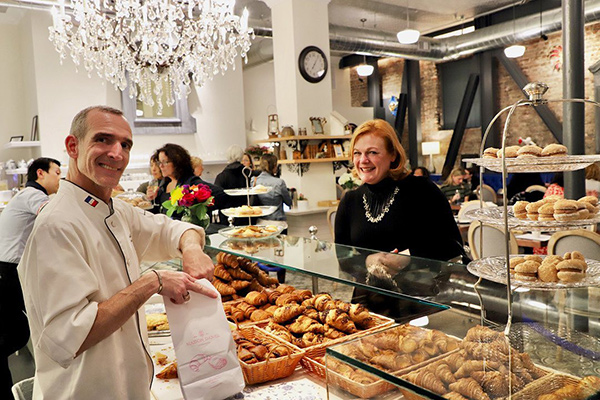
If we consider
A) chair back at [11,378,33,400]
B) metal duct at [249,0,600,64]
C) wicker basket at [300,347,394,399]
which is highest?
metal duct at [249,0,600,64]

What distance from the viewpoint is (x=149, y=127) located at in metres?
9.20

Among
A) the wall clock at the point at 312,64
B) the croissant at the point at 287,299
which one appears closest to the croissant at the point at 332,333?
the croissant at the point at 287,299

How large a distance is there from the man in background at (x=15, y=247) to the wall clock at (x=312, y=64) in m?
3.98

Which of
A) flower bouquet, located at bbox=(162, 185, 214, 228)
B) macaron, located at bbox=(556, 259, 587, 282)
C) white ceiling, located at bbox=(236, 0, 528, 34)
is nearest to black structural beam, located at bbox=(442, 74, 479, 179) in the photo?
white ceiling, located at bbox=(236, 0, 528, 34)

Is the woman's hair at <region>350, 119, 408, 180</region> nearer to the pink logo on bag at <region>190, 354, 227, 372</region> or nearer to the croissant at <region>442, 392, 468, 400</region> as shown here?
the pink logo on bag at <region>190, 354, 227, 372</region>

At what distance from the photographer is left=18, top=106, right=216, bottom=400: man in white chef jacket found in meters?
1.30

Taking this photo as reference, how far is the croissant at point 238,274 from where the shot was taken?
2.86m

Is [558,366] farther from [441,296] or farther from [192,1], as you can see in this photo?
[192,1]

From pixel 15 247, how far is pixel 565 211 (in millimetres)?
4075

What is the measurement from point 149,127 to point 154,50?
428cm

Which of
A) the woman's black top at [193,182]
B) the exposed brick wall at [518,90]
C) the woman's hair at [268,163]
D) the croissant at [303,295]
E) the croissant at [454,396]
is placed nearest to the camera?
the croissant at [454,396]

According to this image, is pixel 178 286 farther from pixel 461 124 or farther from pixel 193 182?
pixel 461 124

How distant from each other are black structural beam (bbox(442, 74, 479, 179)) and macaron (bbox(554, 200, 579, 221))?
10.8m

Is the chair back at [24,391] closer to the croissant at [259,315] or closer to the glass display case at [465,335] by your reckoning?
the croissant at [259,315]
